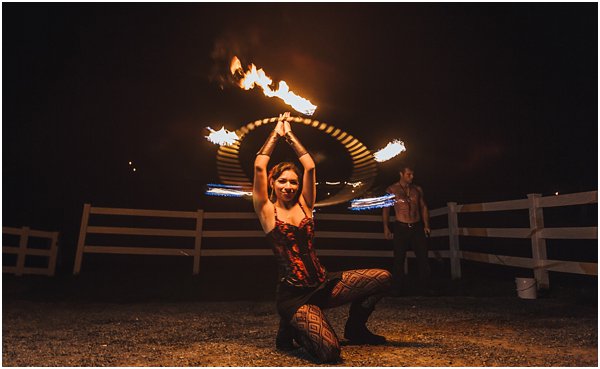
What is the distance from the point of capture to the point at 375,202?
839 centimetres

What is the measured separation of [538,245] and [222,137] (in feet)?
15.9

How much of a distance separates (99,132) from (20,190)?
14.5ft

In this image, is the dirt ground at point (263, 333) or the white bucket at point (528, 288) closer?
the dirt ground at point (263, 333)

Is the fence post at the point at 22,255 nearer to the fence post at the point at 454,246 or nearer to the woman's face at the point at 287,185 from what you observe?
the woman's face at the point at 287,185

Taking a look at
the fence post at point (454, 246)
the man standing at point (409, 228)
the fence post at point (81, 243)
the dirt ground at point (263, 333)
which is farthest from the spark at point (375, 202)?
the fence post at point (81, 243)

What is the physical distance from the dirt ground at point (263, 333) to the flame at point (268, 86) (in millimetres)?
2260

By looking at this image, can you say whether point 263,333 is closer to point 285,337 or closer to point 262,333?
point 262,333

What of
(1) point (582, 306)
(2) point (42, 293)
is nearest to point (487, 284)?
(1) point (582, 306)

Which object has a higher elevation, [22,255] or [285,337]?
[22,255]

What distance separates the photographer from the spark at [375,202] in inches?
293

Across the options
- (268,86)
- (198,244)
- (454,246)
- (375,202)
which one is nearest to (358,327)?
(268,86)

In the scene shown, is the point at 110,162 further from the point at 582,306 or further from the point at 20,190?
the point at 582,306

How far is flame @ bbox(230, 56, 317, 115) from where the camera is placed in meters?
Result: 4.64

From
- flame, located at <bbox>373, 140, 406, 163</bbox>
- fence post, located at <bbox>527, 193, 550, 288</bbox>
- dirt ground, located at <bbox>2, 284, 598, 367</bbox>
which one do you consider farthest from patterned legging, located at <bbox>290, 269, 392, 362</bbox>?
fence post, located at <bbox>527, 193, 550, 288</bbox>
